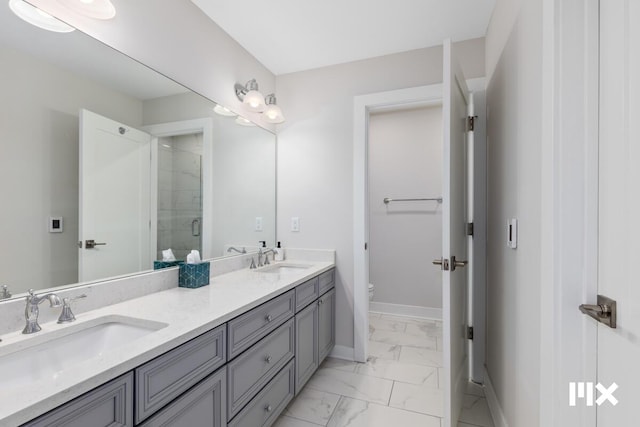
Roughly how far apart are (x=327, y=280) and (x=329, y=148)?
1.10 m

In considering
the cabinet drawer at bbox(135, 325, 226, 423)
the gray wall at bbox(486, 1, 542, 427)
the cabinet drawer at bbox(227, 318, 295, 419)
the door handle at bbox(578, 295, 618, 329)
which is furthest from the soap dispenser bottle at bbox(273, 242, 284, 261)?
the door handle at bbox(578, 295, 618, 329)

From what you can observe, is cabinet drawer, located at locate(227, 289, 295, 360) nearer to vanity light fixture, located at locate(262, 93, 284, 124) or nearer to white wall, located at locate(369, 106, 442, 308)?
vanity light fixture, located at locate(262, 93, 284, 124)

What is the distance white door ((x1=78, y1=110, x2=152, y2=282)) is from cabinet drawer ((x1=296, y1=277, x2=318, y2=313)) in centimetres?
85

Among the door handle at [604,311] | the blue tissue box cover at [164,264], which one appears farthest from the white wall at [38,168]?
the door handle at [604,311]

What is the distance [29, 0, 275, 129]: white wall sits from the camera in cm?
134

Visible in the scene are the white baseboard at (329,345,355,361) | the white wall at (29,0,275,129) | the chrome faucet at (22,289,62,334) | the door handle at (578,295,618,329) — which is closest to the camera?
the door handle at (578,295,618,329)

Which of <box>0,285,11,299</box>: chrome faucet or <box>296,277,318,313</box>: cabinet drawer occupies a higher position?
<box>0,285,11,299</box>: chrome faucet

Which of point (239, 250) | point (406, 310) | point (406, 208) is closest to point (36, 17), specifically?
point (239, 250)

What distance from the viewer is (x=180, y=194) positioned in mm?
1746

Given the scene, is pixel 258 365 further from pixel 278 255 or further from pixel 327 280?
pixel 278 255

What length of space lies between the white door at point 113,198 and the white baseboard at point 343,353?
161 cm

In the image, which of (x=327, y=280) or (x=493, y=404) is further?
(x=327, y=280)

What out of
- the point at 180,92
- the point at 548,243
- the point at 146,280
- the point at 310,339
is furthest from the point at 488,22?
the point at 146,280

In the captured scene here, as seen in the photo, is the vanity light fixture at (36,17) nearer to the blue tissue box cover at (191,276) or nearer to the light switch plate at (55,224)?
the light switch plate at (55,224)
